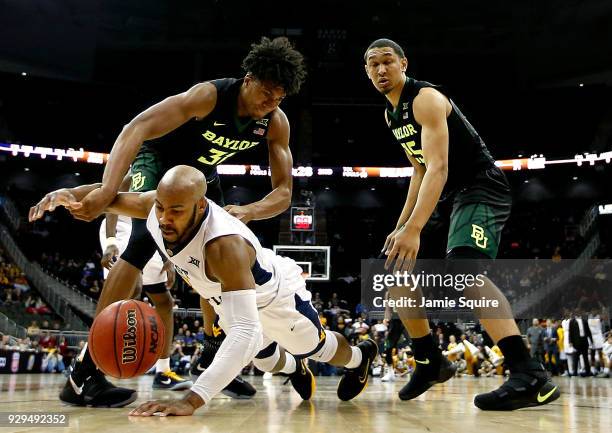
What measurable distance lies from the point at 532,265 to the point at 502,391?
18.7 metres

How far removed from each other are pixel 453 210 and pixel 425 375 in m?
0.98

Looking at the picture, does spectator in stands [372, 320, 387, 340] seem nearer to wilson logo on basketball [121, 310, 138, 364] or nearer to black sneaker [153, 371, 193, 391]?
black sneaker [153, 371, 193, 391]

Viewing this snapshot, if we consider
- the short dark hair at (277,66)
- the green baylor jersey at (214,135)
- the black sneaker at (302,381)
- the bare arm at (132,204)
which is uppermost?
the short dark hair at (277,66)

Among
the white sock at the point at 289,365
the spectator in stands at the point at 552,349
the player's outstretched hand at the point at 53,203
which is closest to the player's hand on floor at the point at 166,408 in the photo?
the player's outstretched hand at the point at 53,203

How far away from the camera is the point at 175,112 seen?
3.29m

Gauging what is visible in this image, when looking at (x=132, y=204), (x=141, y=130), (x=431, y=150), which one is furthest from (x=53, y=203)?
(x=431, y=150)

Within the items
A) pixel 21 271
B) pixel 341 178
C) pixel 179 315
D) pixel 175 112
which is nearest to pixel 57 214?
pixel 21 271

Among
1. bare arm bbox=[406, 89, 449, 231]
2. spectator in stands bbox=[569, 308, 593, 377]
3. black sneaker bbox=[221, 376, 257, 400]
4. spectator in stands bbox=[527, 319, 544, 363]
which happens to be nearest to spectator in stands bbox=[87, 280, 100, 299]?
spectator in stands bbox=[527, 319, 544, 363]

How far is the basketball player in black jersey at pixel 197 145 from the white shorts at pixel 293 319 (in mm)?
433

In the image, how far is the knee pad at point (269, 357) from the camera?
3529 mm

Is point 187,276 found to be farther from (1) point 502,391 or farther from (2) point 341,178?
(2) point 341,178

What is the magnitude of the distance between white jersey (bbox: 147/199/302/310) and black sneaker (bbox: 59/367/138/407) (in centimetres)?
66

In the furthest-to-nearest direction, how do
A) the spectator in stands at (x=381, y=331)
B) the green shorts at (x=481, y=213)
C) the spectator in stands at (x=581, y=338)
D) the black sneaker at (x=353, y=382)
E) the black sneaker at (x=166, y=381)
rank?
the spectator in stands at (x=381, y=331) < the spectator in stands at (x=581, y=338) < the black sneaker at (x=166, y=381) < the black sneaker at (x=353, y=382) < the green shorts at (x=481, y=213)

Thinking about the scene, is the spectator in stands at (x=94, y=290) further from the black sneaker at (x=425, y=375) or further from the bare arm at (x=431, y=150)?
the bare arm at (x=431, y=150)
